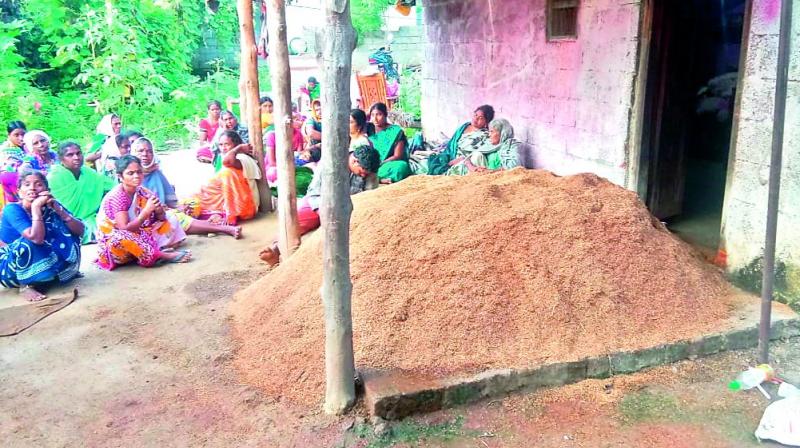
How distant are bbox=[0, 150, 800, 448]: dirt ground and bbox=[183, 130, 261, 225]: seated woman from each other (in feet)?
7.95

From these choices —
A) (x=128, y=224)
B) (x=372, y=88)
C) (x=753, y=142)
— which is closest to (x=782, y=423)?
(x=753, y=142)

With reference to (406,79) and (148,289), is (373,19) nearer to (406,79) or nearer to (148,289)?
(406,79)

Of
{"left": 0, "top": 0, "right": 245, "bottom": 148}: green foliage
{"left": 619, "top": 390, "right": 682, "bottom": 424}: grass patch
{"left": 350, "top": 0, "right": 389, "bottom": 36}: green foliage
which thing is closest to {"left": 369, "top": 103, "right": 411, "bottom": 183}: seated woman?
{"left": 619, "top": 390, "right": 682, "bottom": 424}: grass patch

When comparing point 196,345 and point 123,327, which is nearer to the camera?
point 196,345

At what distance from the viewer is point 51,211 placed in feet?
14.2

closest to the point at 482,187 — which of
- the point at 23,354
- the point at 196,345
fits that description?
the point at 196,345

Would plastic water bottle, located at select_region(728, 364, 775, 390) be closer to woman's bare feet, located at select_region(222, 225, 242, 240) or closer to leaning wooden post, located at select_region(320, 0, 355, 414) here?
leaning wooden post, located at select_region(320, 0, 355, 414)

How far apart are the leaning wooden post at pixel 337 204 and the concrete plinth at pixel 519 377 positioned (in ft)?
0.48

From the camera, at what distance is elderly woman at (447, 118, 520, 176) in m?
5.92

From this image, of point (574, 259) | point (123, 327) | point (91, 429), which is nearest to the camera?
point (91, 429)

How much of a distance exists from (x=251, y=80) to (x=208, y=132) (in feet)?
8.31

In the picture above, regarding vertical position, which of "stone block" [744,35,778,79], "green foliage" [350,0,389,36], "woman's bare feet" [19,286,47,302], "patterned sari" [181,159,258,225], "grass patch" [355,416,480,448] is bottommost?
"grass patch" [355,416,480,448]

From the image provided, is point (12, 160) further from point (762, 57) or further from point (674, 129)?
point (762, 57)

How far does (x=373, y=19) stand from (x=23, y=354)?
1448 cm
